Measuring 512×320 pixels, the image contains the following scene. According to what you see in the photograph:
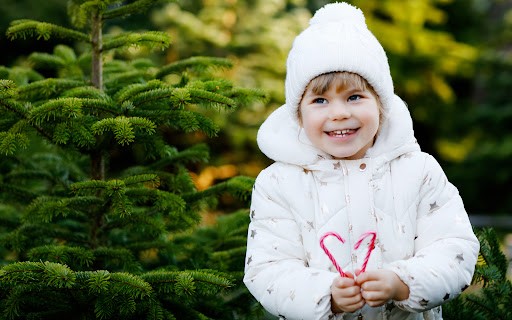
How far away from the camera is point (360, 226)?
1751 millimetres

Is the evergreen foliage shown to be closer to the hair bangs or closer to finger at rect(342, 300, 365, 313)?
finger at rect(342, 300, 365, 313)

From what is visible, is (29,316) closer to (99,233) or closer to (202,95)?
(99,233)

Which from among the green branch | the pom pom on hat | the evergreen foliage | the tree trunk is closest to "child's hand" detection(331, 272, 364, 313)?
the evergreen foliage

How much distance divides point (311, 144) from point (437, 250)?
1.94ft

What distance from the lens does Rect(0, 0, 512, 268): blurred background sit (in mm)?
8125

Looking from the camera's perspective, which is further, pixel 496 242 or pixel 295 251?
pixel 496 242

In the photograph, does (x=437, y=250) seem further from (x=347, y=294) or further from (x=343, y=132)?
(x=343, y=132)

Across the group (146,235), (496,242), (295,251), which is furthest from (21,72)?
(496,242)

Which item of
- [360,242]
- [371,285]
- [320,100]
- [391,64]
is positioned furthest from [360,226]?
[391,64]

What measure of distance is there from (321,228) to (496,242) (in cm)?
102

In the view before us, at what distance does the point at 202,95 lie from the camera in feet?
6.86

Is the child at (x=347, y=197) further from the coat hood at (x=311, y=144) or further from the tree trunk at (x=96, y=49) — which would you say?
the tree trunk at (x=96, y=49)

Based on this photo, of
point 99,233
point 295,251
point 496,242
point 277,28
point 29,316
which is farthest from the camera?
point 277,28

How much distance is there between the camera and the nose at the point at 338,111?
1.77 metres
